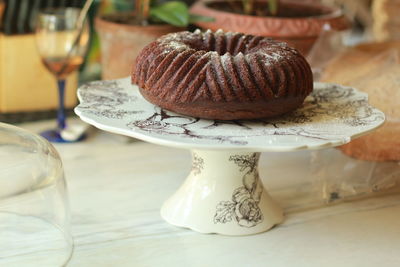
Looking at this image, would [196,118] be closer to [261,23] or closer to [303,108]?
[303,108]

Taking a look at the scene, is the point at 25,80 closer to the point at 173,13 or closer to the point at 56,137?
the point at 56,137

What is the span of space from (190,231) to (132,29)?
330 millimetres

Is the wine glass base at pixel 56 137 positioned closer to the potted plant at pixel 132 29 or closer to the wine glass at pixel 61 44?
the wine glass at pixel 61 44

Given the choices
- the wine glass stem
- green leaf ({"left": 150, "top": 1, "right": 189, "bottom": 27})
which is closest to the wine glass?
the wine glass stem

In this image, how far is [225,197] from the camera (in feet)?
2.15

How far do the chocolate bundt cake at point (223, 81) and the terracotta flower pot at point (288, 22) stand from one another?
9.2 inches

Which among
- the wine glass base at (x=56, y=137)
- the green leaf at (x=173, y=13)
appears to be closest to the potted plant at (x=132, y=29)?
the green leaf at (x=173, y=13)

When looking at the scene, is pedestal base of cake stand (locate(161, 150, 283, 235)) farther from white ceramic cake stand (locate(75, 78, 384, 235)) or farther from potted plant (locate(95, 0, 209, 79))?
potted plant (locate(95, 0, 209, 79))

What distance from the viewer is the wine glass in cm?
90

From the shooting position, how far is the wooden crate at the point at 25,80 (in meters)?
0.96

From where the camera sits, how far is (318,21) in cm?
88

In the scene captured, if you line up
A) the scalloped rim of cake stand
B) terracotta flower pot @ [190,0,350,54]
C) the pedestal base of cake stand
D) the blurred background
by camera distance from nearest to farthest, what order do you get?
the scalloped rim of cake stand, the pedestal base of cake stand, the blurred background, terracotta flower pot @ [190,0,350,54]

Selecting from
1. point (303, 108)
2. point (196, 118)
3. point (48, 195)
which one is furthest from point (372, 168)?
point (48, 195)

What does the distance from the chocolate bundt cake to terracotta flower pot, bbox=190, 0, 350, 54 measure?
0.23 m
